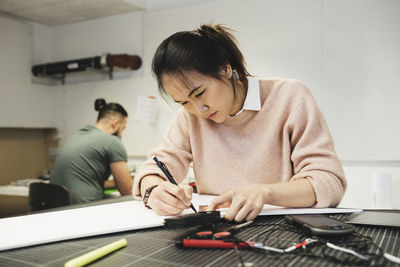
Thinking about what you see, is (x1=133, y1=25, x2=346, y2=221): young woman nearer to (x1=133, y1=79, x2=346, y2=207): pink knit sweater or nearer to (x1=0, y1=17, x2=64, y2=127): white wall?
→ (x1=133, y1=79, x2=346, y2=207): pink knit sweater

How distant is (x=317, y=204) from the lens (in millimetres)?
899

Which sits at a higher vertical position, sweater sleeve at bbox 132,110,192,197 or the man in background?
sweater sleeve at bbox 132,110,192,197

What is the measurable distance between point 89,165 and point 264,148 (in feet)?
4.17

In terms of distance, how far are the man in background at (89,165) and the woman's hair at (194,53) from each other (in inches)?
45.3

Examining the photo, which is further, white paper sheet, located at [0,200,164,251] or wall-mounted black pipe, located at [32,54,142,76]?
wall-mounted black pipe, located at [32,54,142,76]

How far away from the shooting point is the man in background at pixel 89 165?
6.60 feet

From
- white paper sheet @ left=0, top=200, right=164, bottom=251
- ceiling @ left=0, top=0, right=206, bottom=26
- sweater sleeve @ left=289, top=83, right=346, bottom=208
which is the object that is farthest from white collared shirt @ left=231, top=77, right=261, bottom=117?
ceiling @ left=0, top=0, right=206, bottom=26

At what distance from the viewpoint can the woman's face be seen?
95 cm

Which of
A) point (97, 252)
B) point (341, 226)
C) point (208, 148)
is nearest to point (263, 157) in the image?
point (208, 148)

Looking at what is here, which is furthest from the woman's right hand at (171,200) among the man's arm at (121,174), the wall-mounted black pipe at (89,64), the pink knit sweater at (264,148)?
the wall-mounted black pipe at (89,64)

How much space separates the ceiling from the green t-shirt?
140 cm

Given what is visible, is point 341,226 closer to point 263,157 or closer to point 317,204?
point 317,204

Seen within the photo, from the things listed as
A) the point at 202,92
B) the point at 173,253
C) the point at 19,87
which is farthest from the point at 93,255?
the point at 19,87

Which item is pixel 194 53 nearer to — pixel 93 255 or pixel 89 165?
pixel 93 255
